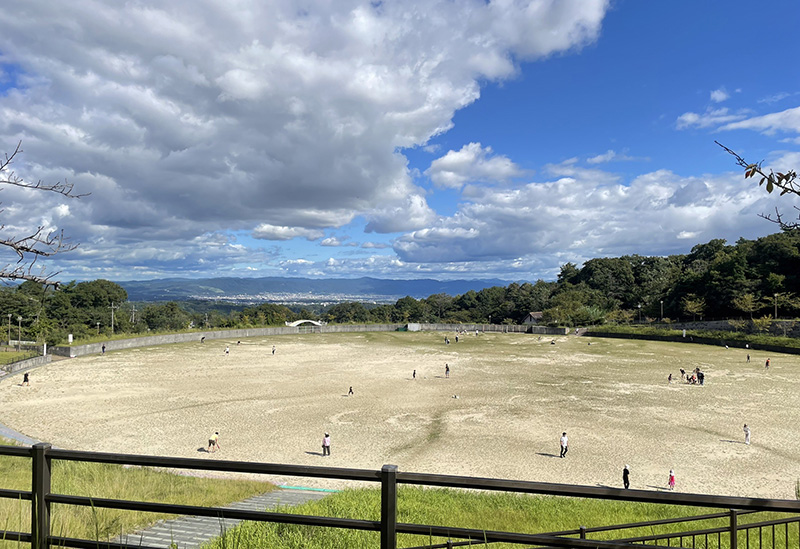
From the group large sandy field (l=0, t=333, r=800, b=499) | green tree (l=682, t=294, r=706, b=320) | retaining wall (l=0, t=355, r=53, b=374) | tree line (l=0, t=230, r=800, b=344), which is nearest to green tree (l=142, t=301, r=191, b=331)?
tree line (l=0, t=230, r=800, b=344)

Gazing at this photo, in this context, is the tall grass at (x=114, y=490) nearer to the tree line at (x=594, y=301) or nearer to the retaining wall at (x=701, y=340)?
the tree line at (x=594, y=301)

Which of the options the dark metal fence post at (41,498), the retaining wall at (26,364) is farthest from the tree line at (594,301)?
the dark metal fence post at (41,498)

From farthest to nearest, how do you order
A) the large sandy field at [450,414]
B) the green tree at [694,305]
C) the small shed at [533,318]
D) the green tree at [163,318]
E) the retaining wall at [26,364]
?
1. the green tree at [163,318]
2. the small shed at [533,318]
3. the green tree at [694,305]
4. the retaining wall at [26,364]
5. the large sandy field at [450,414]

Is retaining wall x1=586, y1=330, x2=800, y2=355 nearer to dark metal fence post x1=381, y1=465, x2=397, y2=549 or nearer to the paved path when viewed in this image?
the paved path

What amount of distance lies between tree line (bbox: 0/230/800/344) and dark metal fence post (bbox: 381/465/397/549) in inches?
1796

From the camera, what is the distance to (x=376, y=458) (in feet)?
62.6

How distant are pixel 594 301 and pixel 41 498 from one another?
4245 inches

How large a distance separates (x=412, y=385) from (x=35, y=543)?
33.6 metres

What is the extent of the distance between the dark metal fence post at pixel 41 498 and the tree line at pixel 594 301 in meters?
47.0

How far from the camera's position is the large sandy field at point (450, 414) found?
742 inches

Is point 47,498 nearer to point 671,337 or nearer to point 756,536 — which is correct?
point 756,536

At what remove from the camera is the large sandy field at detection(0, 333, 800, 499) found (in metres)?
18.8

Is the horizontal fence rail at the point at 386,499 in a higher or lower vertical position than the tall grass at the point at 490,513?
higher

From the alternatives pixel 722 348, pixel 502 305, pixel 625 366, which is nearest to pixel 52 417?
pixel 625 366
